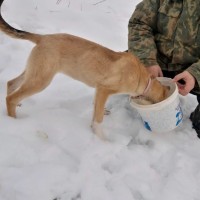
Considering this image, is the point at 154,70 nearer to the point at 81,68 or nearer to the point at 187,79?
the point at 187,79

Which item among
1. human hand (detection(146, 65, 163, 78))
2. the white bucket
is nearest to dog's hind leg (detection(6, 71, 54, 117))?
the white bucket

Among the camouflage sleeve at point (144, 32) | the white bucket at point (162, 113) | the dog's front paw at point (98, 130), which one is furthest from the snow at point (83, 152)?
the camouflage sleeve at point (144, 32)

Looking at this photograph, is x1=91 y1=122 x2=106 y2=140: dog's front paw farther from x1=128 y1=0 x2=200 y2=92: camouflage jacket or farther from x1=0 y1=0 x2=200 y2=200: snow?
x1=128 y1=0 x2=200 y2=92: camouflage jacket

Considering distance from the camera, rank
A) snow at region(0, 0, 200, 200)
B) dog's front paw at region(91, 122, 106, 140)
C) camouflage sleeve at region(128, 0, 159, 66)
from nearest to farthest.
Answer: snow at region(0, 0, 200, 200) → dog's front paw at region(91, 122, 106, 140) → camouflage sleeve at region(128, 0, 159, 66)

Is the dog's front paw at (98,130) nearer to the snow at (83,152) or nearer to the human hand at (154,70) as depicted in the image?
the snow at (83,152)

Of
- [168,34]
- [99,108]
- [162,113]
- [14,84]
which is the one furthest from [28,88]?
[168,34]

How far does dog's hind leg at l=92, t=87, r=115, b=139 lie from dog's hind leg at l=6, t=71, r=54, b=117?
436 mm

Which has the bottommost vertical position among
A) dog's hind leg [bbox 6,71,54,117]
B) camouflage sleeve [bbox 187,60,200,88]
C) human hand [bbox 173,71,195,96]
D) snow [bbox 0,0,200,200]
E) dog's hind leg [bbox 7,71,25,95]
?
snow [bbox 0,0,200,200]

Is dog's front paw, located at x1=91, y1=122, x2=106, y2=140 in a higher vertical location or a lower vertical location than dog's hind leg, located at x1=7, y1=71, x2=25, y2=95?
lower

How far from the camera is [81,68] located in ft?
11.0

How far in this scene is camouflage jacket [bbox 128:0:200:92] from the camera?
11.6 ft

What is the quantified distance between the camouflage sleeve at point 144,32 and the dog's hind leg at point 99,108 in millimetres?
567

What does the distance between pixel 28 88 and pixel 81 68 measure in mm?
480

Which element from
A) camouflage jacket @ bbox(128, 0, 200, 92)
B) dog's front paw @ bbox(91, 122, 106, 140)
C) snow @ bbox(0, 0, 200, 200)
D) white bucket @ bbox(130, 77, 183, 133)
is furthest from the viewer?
camouflage jacket @ bbox(128, 0, 200, 92)
